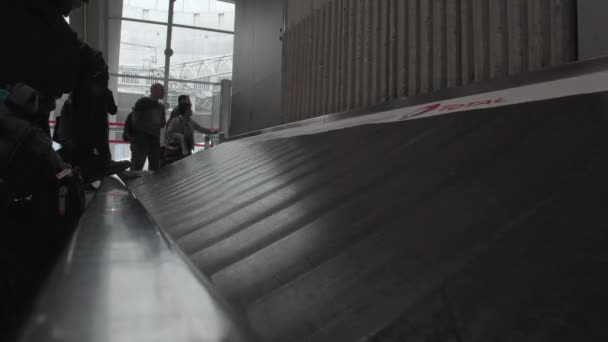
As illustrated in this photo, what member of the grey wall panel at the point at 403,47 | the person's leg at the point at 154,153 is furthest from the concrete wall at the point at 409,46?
the person's leg at the point at 154,153

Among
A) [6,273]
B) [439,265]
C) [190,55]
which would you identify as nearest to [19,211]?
[6,273]

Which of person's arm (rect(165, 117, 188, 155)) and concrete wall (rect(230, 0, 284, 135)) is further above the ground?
concrete wall (rect(230, 0, 284, 135))

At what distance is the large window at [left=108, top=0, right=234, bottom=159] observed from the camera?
6.70 m

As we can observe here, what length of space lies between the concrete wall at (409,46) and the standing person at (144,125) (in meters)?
Answer: 1.34

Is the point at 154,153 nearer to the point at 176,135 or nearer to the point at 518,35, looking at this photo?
the point at 176,135

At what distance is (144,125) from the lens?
388 centimetres

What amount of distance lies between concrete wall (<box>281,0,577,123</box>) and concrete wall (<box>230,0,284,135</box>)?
443 mm

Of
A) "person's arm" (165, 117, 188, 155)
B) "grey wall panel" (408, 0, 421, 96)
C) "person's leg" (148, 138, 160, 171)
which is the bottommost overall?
"person's leg" (148, 138, 160, 171)

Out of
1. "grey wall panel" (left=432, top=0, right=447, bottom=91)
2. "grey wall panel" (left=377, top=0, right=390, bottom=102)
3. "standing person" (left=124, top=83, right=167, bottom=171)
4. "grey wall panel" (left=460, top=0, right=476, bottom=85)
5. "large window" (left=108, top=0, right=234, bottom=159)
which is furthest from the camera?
"large window" (left=108, top=0, right=234, bottom=159)

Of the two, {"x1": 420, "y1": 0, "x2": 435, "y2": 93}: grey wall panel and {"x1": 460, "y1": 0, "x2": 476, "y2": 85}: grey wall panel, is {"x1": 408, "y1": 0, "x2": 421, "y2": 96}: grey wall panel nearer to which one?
{"x1": 420, "y1": 0, "x2": 435, "y2": 93}: grey wall panel

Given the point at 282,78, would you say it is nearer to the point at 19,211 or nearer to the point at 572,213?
the point at 19,211

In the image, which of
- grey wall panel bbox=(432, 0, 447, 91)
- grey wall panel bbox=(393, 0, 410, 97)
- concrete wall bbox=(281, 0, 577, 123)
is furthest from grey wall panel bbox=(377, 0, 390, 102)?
grey wall panel bbox=(432, 0, 447, 91)

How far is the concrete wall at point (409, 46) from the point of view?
160cm

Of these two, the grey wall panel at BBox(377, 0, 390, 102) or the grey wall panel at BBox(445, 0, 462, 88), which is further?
the grey wall panel at BBox(377, 0, 390, 102)
